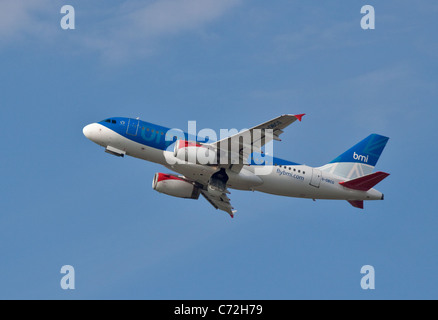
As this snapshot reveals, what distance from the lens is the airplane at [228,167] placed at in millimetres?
63844

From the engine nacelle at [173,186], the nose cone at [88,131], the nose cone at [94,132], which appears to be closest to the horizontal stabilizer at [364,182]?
the engine nacelle at [173,186]

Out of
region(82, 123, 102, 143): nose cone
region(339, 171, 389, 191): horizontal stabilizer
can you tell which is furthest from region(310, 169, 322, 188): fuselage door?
region(82, 123, 102, 143): nose cone

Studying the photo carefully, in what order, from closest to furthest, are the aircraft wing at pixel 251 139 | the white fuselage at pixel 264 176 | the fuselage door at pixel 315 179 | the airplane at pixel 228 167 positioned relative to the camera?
the aircraft wing at pixel 251 139 → the airplane at pixel 228 167 → the white fuselage at pixel 264 176 → the fuselage door at pixel 315 179

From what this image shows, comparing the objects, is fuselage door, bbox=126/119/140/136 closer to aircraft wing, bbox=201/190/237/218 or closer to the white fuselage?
the white fuselage

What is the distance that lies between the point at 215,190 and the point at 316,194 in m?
10.1

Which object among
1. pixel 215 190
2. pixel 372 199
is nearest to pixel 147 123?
pixel 215 190

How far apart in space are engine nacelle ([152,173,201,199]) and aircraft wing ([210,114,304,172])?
7.27 meters

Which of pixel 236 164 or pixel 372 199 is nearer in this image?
pixel 236 164

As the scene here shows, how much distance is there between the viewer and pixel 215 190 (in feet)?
217

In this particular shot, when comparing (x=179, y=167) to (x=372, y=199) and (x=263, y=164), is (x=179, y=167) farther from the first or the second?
(x=372, y=199)

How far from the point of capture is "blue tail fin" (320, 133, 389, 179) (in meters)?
72.4

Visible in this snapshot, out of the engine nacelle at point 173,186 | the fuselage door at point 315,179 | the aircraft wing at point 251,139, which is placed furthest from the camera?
the engine nacelle at point 173,186

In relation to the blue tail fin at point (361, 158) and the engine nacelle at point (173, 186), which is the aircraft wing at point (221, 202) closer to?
the engine nacelle at point (173, 186)

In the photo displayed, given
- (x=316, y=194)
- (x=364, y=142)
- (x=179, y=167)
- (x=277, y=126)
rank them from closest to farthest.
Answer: (x=277, y=126)
(x=179, y=167)
(x=316, y=194)
(x=364, y=142)
